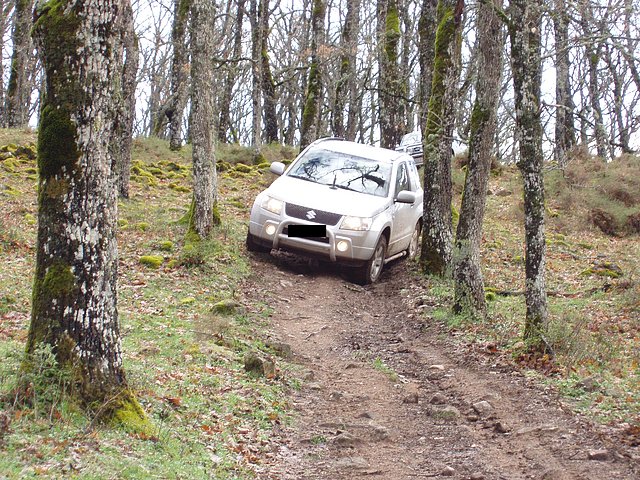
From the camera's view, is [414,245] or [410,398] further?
[414,245]

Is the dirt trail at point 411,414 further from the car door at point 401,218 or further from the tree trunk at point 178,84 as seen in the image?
the tree trunk at point 178,84

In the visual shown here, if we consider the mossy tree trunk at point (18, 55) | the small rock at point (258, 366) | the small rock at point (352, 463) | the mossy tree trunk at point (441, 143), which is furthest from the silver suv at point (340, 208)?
the mossy tree trunk at point (18, 55)

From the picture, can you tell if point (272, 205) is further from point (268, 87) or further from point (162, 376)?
point (268, 87)

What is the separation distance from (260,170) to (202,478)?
67.8 ft

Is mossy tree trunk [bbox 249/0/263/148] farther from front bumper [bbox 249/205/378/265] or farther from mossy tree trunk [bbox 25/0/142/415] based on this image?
mossy tree trunk [bbox 25/0/142/415]

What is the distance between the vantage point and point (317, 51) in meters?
20.8

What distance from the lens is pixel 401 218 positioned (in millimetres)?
14008

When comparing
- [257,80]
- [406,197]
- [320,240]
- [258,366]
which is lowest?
[258,366]

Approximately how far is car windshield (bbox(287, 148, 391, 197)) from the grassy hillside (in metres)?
1.91

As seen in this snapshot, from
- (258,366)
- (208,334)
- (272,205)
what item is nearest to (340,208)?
(272,205)

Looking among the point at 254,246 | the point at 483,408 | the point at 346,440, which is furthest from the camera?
the point at 254,246

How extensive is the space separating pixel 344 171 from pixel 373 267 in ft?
6.25

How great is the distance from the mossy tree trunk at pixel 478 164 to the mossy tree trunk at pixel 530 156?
5.21 ft

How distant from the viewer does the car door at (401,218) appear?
13.7 m
